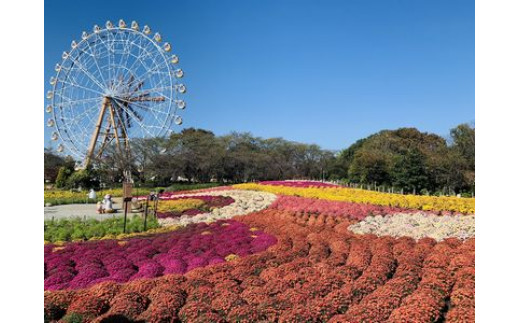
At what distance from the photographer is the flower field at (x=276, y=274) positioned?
4332 mm

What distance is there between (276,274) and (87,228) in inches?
260

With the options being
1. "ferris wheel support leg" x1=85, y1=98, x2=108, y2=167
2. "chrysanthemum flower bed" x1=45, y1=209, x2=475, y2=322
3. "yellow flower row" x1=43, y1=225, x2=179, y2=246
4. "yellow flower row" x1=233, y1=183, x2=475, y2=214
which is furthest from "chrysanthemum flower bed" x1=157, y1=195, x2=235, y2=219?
"ferris wheel support leg" x1=85, y1=98, x2=108, y2=167

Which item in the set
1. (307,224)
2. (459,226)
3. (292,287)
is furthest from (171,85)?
(292,287)

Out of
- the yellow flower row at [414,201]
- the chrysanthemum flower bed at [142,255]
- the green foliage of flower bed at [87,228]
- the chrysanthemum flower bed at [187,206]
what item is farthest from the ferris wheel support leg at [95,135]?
the chrysanthemum flower bed at [142,255]

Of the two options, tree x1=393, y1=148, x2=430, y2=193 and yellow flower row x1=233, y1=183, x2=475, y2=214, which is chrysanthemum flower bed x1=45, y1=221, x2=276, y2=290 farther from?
tree x1=393, y1=148, x2=430, y2=193

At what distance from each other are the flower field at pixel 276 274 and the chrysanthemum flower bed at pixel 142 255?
0.02 metres

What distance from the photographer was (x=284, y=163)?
45.7m

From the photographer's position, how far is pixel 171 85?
2492 centimetres

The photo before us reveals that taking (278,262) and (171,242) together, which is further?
(171,242)

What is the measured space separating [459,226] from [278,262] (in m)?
4.34

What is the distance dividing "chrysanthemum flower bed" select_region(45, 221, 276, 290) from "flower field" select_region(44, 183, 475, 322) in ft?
0.06

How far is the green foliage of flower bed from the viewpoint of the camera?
970cm

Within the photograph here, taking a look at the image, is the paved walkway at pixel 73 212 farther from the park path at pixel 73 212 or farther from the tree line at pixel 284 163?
the tree line at pixel 284 163
